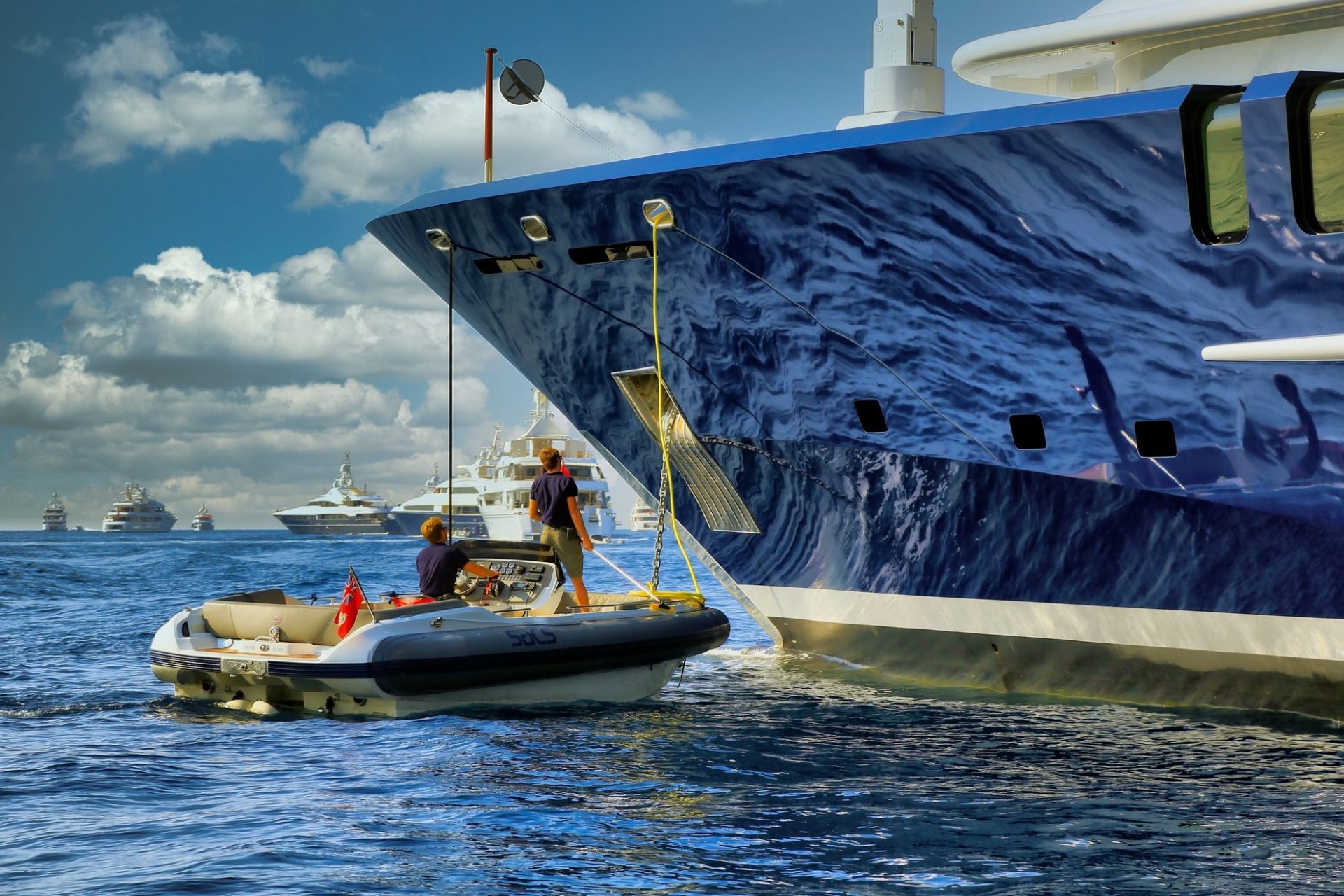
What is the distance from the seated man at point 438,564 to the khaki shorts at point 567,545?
0.78 m

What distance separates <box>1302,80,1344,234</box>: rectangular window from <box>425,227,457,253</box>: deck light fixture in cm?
658

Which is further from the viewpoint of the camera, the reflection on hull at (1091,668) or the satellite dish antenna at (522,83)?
the satellite dish antenna at (522,83)

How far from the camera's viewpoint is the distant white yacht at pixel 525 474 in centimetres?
Result: 6975

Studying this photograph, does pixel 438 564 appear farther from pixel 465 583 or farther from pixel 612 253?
pixel 612 253

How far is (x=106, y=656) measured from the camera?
14.0 meters

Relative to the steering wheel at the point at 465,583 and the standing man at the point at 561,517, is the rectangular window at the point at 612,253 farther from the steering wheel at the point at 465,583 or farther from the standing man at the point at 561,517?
the steering wheel at the point at 465,583

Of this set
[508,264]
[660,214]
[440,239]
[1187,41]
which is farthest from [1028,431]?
[440,239]

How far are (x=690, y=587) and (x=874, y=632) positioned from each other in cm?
2014

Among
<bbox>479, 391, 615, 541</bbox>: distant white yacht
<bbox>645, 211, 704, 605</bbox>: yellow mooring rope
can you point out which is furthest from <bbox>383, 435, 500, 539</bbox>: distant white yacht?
<bbox>645, 211, 704, 605</bbox>: yellow mooring rope

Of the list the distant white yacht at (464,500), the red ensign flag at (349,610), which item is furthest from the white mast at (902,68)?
the distant white yacht at (464,500)

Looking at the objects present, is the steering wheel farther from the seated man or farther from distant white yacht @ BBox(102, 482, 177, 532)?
distant white yacht @ BBox(102, 482, 177, 532)

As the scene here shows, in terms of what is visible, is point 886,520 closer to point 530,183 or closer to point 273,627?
point 530,183

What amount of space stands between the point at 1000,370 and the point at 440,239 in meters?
4.90

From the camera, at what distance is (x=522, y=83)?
11227 millimetres
